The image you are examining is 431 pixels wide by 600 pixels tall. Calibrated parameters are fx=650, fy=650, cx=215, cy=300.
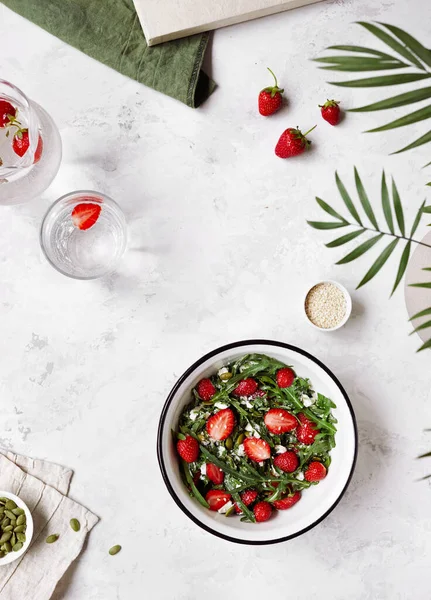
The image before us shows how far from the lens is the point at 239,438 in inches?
56.9

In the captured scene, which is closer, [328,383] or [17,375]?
[328,383]

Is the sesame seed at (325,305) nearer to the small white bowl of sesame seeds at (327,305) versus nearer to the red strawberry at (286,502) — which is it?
the small white bowl of sesame seeds at (327,305)

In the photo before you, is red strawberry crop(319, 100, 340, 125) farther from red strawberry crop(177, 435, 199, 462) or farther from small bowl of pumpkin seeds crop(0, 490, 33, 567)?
small bowl of pumpkin seeds crop(0, 490, 33, 567)

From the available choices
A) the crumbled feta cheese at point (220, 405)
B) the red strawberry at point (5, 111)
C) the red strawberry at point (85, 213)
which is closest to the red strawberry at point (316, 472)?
the crumbled feta cheese at point (220, 405)

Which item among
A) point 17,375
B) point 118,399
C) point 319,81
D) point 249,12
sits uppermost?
Answer: point 249,12

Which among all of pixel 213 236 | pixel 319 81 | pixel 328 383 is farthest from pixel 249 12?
pixel 328 383

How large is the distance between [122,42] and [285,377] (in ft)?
2.78

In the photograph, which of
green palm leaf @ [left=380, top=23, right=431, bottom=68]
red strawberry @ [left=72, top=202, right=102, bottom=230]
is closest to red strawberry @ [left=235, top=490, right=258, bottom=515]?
red strawberry @ [left=72, top=202, right=102, bottom=230]

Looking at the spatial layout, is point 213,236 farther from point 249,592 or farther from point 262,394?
point 249,592

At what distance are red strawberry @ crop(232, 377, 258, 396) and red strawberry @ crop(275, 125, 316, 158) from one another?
20.3 inches

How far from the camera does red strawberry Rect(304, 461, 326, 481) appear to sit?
4.60 feet

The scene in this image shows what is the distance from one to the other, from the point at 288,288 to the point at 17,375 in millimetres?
668

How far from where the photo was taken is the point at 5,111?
4.54 feet

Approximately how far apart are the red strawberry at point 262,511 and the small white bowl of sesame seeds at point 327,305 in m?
0.40
